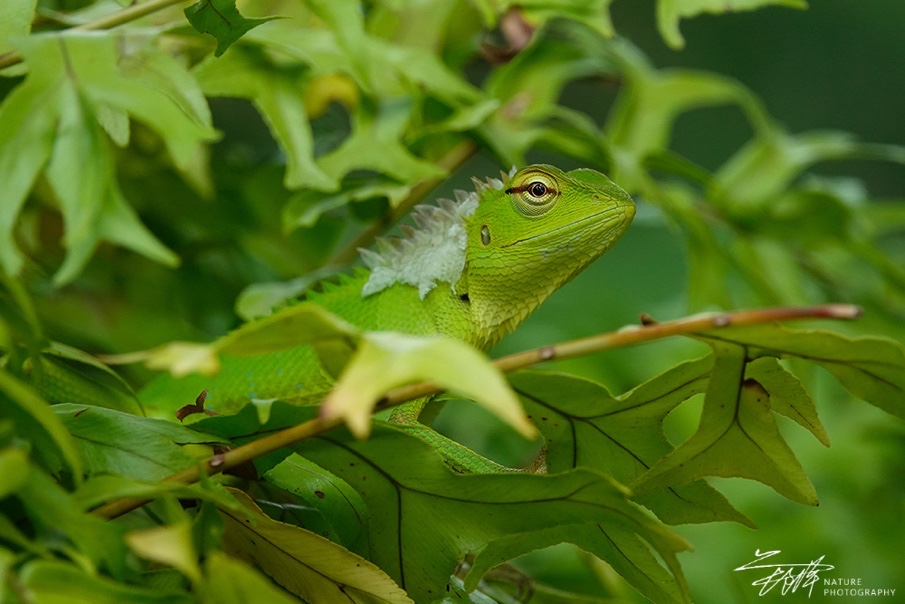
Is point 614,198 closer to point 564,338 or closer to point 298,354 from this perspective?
point 298,354

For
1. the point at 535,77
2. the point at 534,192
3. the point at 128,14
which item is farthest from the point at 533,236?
the point at 128,14

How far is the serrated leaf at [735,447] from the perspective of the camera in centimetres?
74

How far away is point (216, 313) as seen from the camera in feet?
5.48

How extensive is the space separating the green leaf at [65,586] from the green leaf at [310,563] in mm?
173

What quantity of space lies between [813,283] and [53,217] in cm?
161

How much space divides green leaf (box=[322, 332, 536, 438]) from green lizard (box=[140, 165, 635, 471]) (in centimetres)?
70

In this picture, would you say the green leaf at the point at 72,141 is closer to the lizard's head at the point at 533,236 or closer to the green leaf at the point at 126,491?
the green leaf at the point at 126,491

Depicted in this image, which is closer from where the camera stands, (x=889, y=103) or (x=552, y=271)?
(x=552, y=271)

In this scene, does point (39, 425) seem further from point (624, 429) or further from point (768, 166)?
point (768, 166)

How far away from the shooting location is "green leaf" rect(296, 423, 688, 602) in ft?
2.43

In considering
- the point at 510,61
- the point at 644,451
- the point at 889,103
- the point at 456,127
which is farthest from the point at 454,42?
the point at 889,103

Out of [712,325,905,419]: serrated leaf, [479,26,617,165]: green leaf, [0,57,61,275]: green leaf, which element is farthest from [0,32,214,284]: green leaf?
[479,26,617,165]: green leaf

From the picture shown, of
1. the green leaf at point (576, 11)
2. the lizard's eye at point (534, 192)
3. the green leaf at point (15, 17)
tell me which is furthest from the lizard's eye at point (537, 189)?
the green leaf at point (15, 17)
